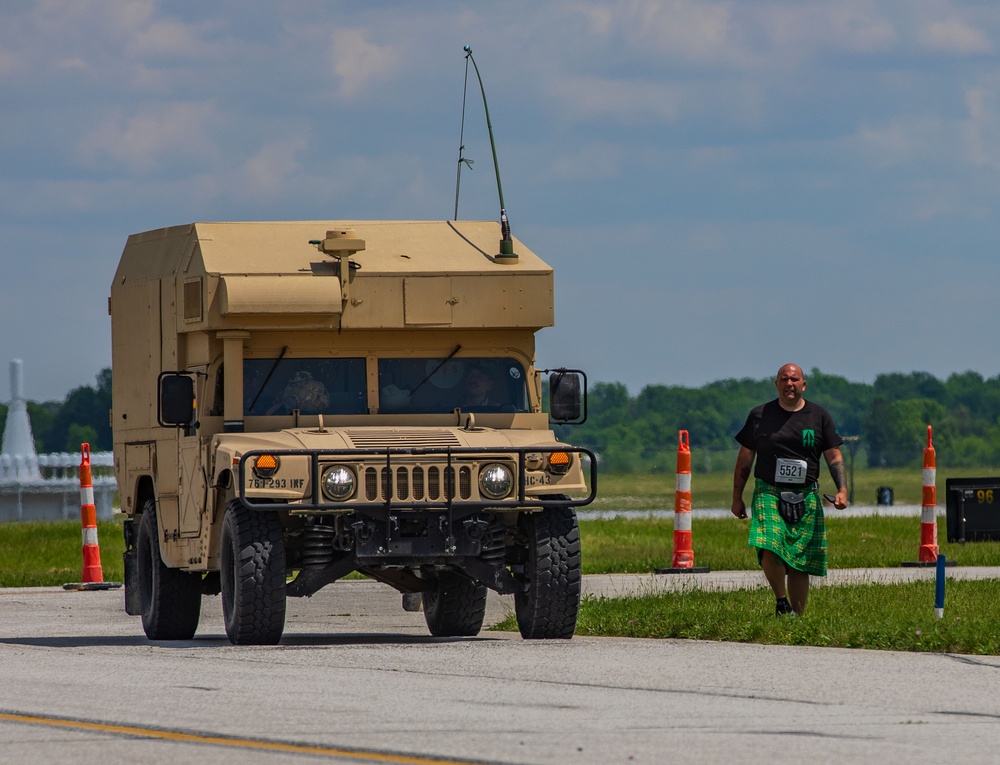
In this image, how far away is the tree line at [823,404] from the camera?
101 meters

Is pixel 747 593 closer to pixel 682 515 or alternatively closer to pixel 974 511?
pixel 682 515

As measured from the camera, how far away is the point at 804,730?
8500mm

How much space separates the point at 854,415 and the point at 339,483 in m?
117

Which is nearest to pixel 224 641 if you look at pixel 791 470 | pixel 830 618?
pixel 791 470

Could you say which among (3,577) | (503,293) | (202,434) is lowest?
(3,577)

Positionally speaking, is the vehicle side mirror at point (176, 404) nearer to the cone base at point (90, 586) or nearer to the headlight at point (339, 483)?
the headlight at point (339, 483)

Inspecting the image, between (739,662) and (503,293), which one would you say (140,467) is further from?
(739,662)

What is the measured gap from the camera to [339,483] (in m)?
12.7

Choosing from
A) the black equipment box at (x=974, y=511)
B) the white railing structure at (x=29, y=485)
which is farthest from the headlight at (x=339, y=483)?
the white railing structure at (x=29, y=485)

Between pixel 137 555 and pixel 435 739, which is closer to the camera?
pixel 435 739

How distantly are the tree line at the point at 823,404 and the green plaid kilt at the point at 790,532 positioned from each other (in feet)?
214

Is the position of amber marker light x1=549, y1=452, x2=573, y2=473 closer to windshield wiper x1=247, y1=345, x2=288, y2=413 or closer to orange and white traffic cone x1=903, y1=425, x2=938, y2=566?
windshield wiper x1=247, y1=345, x2=288, y2=413

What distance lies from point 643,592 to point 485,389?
395 centimetres

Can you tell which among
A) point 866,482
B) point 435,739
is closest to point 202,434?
point 435,739
